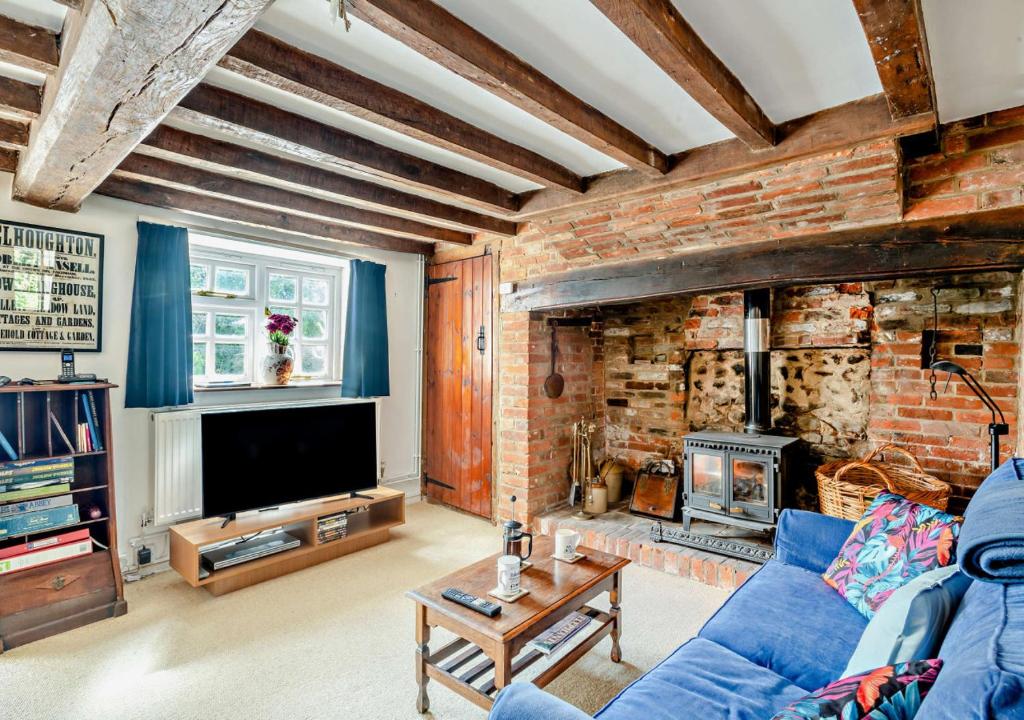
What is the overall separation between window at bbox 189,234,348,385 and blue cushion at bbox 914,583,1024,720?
3.94 metres

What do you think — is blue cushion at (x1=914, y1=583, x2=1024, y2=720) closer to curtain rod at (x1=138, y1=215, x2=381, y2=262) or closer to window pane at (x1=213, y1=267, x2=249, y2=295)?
curtain rod at (x1=138, y1=215, x2=381, y2=262)

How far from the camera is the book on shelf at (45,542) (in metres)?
2.46

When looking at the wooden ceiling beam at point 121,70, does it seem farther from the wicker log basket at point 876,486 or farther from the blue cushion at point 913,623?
the wicker log basket at point 876,486

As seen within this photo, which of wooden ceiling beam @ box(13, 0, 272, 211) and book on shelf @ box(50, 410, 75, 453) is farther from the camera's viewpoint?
book on shelf @ box(50, 410, 75, 453)

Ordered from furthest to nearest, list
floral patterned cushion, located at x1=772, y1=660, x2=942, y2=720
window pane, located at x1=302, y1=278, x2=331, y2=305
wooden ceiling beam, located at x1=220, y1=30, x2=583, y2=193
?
window pane, located at x1=302, y1=278, x2=331, y2=305, wooden ceiling beam, located at x1=220, y1=30, x2=583, y2=193, floral patterned cushion, located at x1=772, y1=660, x2=942, y2=720

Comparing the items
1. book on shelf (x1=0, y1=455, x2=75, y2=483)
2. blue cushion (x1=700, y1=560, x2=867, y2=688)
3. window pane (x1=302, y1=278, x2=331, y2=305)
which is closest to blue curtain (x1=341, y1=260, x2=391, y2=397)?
window pane (x1=302, y1=278, x2=331, y2=305)

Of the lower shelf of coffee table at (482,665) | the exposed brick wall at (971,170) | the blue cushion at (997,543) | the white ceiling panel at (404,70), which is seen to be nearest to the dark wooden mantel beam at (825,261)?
the exposed brick wall at (971,170)

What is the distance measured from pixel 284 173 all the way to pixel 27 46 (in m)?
1.12

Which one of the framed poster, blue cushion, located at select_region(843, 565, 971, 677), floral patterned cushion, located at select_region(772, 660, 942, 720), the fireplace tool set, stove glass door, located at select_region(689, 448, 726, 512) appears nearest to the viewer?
floral patterned cushion, located at select_region(772, 660, 942, 720)

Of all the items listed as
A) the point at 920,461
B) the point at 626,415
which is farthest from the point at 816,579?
the point at 626,415

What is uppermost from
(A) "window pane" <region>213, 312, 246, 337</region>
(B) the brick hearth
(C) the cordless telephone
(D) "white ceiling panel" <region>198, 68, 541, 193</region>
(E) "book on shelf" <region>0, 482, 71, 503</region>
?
(D) "white ceiling panel" <region>198, 68, 541, 193</region>

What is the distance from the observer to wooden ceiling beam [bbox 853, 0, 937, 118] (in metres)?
1.34

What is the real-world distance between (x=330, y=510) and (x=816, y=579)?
2.78 meters

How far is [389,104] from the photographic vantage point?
198 cm
